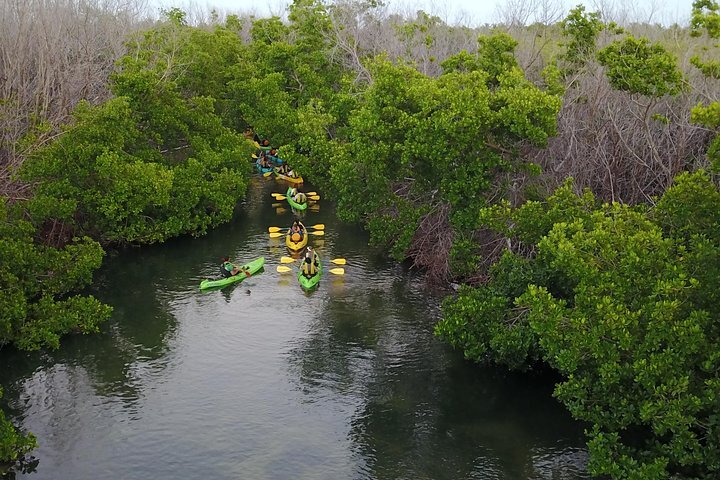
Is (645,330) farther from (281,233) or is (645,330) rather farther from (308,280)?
(281,233)

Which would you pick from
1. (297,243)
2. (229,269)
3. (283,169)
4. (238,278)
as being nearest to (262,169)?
(283,169)

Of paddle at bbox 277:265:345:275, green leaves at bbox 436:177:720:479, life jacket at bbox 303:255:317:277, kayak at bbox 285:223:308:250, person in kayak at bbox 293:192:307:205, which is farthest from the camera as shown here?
person in kayak at bbox 293:192:307:205

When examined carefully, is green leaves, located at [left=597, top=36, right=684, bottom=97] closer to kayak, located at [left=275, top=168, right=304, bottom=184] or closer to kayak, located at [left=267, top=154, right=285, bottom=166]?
kayak, located at [left=275, top=168, right=304, bottom=184]

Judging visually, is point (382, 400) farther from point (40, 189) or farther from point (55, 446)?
point (40, 189)

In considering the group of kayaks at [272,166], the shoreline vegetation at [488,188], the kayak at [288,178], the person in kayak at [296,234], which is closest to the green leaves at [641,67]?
the shoreline vegetation at [488,188]

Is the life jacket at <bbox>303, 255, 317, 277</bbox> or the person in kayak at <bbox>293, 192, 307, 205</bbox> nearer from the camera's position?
the life jacket at <bbox>303, 255, 317, 277</bbox>

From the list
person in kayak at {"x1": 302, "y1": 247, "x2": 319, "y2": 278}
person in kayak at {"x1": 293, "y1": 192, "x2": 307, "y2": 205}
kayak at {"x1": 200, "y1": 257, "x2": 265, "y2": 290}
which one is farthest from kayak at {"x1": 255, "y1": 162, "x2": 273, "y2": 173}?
person in kayak at {"x1": 302, "y1": 247, "x2": 319, "y2": 278}
